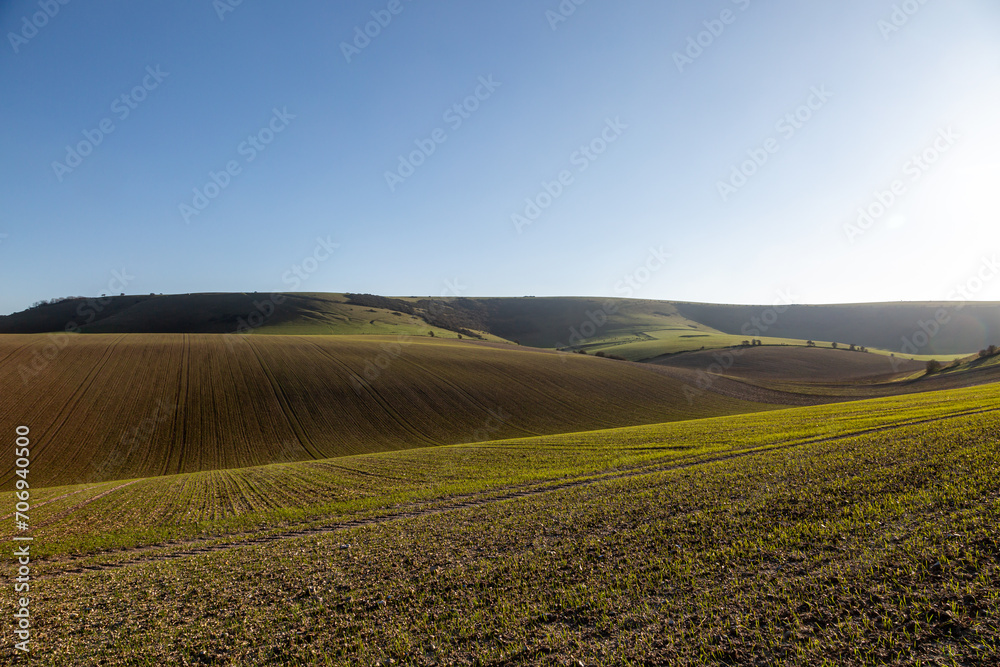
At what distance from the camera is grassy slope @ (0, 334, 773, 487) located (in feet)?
130

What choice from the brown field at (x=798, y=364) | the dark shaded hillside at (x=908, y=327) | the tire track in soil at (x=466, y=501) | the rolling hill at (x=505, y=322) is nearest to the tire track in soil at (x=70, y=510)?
the tire track in soil at (x=466, y=501)

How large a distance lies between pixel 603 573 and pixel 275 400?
48.3 meters

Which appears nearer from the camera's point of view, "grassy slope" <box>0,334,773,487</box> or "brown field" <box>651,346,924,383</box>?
"grassy slope" <box>0,334,773,487</box>

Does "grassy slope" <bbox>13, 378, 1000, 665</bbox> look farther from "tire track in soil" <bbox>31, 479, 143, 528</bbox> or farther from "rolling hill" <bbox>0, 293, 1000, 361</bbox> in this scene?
"rolling hill" <bbox>0, 293, 1000, 361</bbox>

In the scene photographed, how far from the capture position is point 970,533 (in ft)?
31.4

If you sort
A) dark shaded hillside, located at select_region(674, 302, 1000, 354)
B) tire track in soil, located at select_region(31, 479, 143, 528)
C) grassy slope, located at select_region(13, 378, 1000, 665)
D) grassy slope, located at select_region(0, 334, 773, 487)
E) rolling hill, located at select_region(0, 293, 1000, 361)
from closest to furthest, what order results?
1. grassy slope, located at select_region(13, 378, 1000, 665)
2. tire track in soil, located at select_region(31, 479, 143, 528)
3. grassy slope, located at select_region(0, 334, 773, 487)
4. rolling hill, located at select_region(0, 293, 1000, 361)
5. dark shaded hillside, located at select_region(674, 302, 1000, 354)

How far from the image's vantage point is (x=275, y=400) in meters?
51.0

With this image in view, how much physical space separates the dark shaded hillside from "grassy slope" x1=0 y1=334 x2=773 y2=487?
14450 cm

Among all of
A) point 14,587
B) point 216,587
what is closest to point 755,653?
point 216,587

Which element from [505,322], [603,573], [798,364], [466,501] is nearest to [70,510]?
[466,501]

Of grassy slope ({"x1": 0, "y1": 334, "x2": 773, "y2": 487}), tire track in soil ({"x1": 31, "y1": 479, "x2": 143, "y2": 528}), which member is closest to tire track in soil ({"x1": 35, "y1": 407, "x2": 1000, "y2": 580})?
tire track in soil ({"x1": 31, "y1": 479, "x2": 143, "y2": 528})

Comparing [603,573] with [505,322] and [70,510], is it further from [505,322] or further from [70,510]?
[505,322]

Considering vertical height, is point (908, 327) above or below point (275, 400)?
above

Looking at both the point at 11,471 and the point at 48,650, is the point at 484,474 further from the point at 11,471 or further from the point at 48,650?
the point at 11,471
